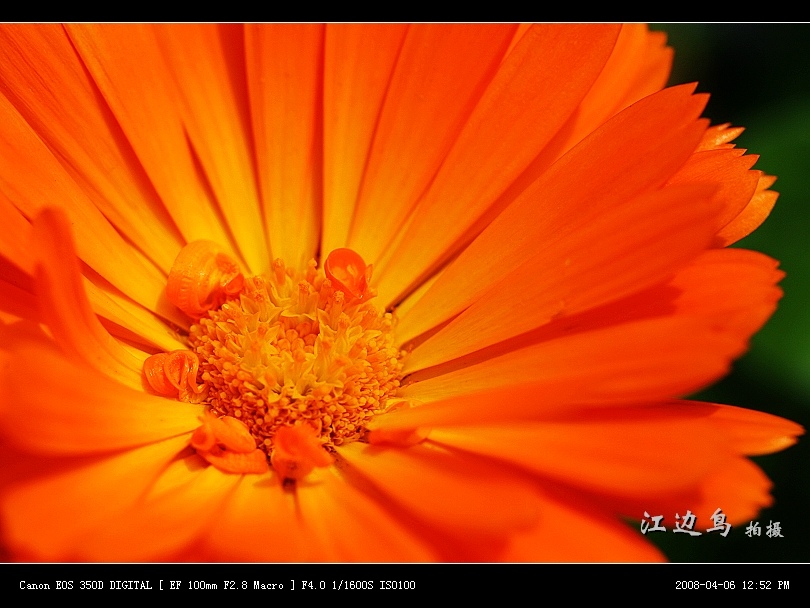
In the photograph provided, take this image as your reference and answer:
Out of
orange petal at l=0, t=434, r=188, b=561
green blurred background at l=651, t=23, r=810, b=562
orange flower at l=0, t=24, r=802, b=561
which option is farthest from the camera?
green blurred background at l=651, t=23, r=810, b=562

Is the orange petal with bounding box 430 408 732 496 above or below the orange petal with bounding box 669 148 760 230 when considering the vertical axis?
below

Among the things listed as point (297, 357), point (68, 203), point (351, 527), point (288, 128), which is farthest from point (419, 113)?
point (351, 527)

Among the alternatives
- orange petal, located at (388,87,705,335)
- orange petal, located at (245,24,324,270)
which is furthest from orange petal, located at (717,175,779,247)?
orange petal, located at (245,24,324,270)

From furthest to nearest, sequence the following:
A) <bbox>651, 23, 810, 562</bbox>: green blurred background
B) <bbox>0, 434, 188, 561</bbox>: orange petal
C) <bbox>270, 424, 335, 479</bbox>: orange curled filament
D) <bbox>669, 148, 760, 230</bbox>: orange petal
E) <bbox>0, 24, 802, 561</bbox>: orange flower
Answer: <bbox>651, 23, 810, 562</bbox>: green blurred background → <bbox>669, 148, 760, 230</bbox>: orange petal → <bbox>270, 424, 335, 479</bbox>: orange curled filament → <bbox>0, 24, 802, 561</bbox>: orange flower → <bbox>0, 434, 188, 561</bbox>: orange petal

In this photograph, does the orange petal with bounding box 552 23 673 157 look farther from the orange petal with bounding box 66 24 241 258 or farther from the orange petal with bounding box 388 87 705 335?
the orange petal with bounding box 66 24 241 258

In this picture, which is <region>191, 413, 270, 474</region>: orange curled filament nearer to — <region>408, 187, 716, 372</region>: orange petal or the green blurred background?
<region>408, 187, 716, 372</region>: orange petal

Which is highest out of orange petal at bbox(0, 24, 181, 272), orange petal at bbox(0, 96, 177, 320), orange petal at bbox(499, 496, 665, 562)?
orange petal at bbox(0, 24, 181, 272)

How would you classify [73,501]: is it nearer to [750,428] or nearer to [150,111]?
[150,111]

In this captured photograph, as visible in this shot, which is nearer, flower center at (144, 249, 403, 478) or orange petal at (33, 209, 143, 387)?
orange petal at (33, 209, 143, 387)
